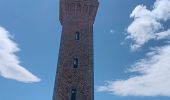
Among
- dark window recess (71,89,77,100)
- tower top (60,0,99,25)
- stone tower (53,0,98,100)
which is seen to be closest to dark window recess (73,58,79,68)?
stone tower (53,0,98,100)

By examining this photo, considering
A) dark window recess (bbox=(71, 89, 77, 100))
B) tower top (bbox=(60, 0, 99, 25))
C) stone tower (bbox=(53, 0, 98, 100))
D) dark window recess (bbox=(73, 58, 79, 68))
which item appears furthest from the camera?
tower top (bbox=(60, 0, 99, 25))

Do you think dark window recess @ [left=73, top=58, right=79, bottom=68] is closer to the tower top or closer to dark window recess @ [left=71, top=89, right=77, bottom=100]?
dark window recess @ [left=71, top=89, right=77, bottom=100]

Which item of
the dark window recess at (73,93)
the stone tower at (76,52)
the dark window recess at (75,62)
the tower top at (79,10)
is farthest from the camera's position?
the tower top at (79,10)

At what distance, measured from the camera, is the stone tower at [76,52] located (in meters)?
31.7

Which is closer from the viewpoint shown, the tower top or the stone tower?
the stone tower

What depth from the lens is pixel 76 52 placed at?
33469 millimetres

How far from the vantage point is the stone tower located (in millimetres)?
31719

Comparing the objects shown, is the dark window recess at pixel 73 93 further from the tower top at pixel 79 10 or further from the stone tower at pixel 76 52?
the tower top at pixel 79 10

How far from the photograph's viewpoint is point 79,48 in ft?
111

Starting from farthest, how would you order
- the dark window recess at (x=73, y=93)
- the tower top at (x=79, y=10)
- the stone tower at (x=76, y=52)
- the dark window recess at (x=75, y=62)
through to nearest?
the tower top at (x=79, y=10), the dark window recess at (x=75, y=62), the stone tower at (x=76, y=52), the dark window recess at (x=73, y=93)

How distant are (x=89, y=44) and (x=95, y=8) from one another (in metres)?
4.30

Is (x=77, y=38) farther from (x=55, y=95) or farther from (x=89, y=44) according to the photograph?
(x=55, y=95)

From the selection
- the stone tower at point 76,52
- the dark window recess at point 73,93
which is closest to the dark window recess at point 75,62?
the stone tower at point 76,52

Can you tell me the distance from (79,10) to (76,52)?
4.95 metres
